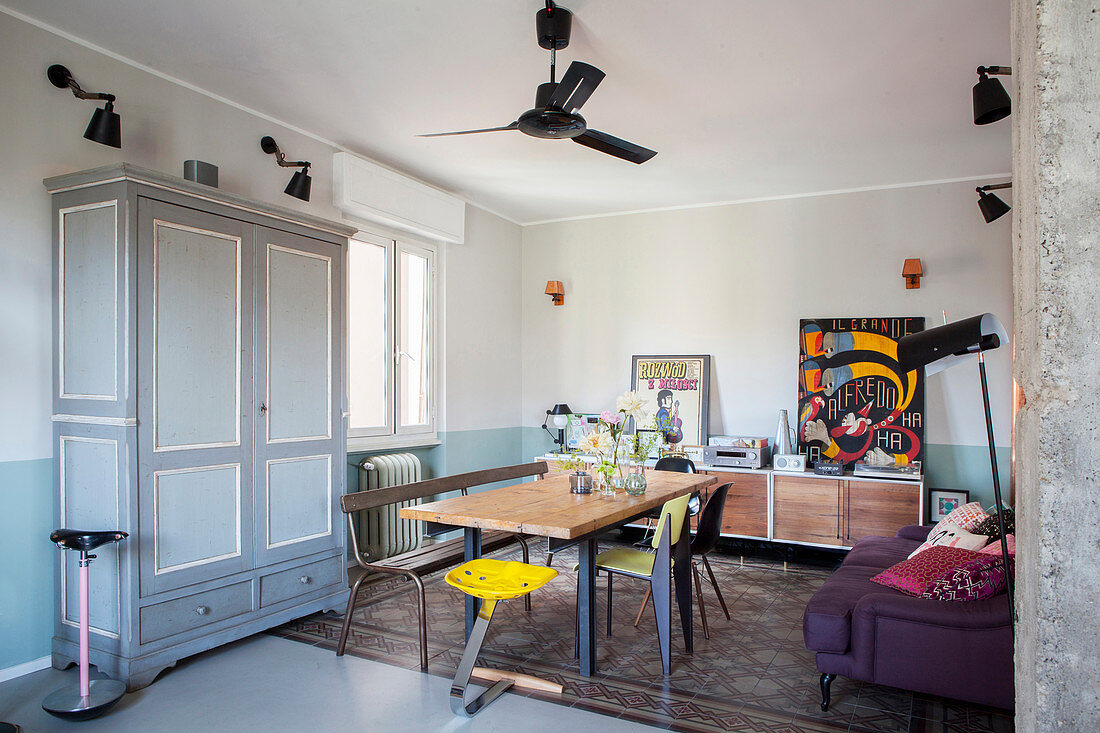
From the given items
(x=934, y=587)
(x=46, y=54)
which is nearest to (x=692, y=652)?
→ (x=934, y=587)

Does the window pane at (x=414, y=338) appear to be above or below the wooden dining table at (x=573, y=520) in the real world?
above

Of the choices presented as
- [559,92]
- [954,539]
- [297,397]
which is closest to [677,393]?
[954,539]

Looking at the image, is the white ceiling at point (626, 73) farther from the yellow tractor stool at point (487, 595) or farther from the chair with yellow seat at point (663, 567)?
the yellow tractor stool at point (487, 595)

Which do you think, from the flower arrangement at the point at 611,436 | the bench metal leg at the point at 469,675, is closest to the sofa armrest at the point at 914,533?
the flower arrangement at the point at 611,436

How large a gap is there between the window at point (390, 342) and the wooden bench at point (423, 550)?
120 cm

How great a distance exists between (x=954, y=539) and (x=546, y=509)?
2.26 metres

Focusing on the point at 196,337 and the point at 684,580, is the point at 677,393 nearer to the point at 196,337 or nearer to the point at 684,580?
the point at 684,580

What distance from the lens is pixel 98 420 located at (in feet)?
10.9

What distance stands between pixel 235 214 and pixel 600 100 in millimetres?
2292

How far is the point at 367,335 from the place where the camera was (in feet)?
18.5

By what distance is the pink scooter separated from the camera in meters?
2.92

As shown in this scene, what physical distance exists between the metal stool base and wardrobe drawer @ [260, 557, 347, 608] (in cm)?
83

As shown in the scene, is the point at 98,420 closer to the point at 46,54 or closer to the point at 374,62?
the point at 46,54

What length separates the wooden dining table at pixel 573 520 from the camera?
10.3 feet
